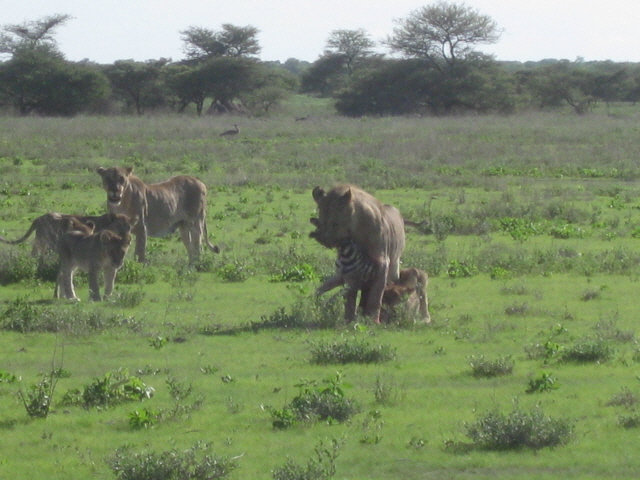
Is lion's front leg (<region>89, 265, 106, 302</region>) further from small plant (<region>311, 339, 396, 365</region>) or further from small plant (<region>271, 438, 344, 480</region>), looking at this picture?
small plant (<region>271, 438, 344, 480</region>)

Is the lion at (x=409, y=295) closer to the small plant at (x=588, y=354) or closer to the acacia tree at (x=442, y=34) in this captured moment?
the small plant at (x=588, y=354)

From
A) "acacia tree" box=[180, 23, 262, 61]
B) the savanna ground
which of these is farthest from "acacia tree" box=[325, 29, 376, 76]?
the savanna ground

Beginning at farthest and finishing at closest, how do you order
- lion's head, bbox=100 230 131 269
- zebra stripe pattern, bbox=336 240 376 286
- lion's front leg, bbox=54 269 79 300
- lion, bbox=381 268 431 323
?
lion's front leg, bbox=54 269 79 300 < lion's head, bbox=100 230 131 269 < lion, bbox=381 268 431 323 < zebra stripe pattern, bbox=336 240 376 286

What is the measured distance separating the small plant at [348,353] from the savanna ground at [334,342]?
6cm

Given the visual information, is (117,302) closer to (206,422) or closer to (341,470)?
(206,422)

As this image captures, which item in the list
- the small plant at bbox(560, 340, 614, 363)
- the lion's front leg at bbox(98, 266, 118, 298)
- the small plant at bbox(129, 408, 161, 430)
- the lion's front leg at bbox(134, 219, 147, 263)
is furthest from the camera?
the lion's front leg at bbox(134, 219, 147, 263)

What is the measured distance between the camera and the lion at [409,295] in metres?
9.94

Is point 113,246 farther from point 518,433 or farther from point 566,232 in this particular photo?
point 566,232

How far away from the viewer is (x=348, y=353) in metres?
8.25

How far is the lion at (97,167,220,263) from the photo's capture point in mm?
13375

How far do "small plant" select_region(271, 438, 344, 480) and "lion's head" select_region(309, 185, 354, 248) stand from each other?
129 inches

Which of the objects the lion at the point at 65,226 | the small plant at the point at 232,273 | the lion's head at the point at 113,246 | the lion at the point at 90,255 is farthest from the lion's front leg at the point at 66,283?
the small plant at the point at 232,273

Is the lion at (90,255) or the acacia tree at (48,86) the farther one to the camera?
the acacia tree at (48,86)

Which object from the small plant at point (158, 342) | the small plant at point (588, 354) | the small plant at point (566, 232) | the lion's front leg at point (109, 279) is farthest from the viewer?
the small plant at point (566, 232)
